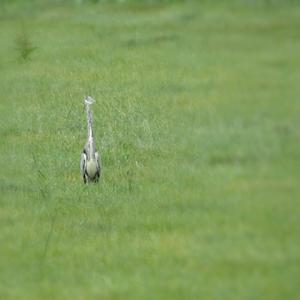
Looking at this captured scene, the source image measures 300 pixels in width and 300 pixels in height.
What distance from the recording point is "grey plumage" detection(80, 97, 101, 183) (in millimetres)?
6922

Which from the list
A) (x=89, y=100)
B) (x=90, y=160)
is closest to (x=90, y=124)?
(x=89, y=100)

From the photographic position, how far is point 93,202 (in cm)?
685

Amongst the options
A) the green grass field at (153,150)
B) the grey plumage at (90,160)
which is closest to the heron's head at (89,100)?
the grey plumage at (90,160)

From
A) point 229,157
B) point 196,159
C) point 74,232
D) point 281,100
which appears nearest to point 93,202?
point 74,232

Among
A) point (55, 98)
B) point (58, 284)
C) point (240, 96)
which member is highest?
point (240, 96)

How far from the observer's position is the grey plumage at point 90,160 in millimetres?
6922

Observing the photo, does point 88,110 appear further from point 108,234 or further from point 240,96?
point 240,96

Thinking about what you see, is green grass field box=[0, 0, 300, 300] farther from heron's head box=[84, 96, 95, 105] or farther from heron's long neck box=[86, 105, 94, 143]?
heron's long neck box=[86, 105, 94, 143]

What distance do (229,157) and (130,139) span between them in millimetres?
1760

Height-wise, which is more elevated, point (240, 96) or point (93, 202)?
point (240, 96)

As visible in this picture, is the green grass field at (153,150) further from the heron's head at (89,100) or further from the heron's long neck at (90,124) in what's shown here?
the heron's long neck at (90,124)

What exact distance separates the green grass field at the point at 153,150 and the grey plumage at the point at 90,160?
106 millimetres

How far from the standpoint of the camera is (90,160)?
6949 mm

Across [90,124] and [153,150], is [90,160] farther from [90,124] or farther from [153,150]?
[153,150]
